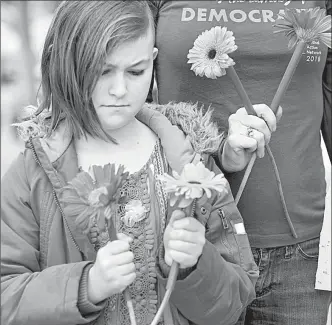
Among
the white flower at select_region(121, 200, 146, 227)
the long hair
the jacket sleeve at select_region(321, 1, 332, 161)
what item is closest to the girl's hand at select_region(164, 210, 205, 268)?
the white flower at select_region(121, 200, 146, 227)

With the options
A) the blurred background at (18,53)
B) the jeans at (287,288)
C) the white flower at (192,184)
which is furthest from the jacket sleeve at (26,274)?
the blurred background at (18,53)

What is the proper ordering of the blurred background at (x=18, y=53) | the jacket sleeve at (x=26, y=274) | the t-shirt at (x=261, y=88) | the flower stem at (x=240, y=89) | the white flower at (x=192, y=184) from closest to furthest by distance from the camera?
the white flower at (x=192, y=184)
the jacket sleeve at (x=26, y=274)
the flower stem at (x=240, y=89)
the t-shirt at (x=261, y=88)
the blurred background at (x=18, y=53)

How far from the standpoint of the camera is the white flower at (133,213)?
938 millimetres

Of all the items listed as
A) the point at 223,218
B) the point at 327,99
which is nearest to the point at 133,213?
the point at 223,218

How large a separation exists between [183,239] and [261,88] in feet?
1.53

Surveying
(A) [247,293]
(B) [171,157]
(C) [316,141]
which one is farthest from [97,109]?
(C) [316,141]

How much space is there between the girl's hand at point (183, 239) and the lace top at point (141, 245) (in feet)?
0.38

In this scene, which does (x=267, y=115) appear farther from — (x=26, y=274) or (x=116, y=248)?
(x=26, y=274)

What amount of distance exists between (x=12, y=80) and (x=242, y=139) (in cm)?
119

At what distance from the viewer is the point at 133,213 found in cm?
94

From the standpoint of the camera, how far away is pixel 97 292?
845 millimetres

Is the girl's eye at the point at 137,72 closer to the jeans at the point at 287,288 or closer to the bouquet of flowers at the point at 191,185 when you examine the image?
the bouquet of flowers at the point at 191,185

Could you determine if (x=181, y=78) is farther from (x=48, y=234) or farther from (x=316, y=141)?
(x=48, y=234)

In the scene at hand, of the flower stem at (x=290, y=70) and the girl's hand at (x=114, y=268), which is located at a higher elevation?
the flower stem at (x=290, y=70)
